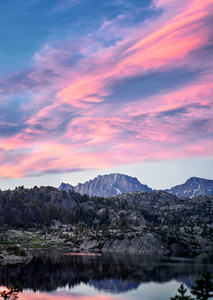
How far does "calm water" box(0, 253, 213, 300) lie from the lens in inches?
3620

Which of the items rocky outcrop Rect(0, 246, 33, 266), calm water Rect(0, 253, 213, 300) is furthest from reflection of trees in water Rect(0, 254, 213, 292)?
rocky outcrop Rect(0, 246, 33, 266)

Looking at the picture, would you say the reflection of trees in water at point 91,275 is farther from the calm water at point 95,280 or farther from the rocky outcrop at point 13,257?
the rocky outcrop at point 13,257

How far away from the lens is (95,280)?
113 meters

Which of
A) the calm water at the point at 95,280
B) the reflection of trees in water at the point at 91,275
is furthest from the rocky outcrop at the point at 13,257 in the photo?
→ the calm water at the point at 95,280

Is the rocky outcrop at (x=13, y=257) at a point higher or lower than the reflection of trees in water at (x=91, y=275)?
higher

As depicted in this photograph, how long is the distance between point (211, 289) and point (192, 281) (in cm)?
7832

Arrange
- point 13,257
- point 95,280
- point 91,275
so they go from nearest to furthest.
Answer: point 95,280, point 91,275, point 13,257

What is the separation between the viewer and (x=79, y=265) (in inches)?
5876

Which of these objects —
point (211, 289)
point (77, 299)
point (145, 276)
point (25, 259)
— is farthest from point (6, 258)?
point (211, 289)

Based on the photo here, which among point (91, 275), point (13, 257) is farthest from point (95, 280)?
point (13, 257)

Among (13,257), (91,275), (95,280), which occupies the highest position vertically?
(13,257)

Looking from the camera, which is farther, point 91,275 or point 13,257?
point 13,257

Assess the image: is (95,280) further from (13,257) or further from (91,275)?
(13,257)

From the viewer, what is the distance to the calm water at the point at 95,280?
91.9 meters
